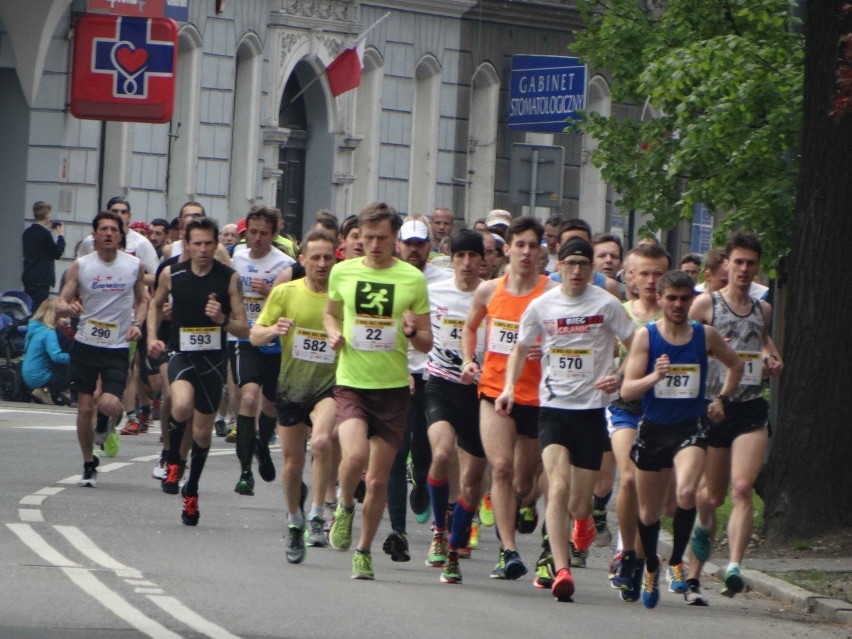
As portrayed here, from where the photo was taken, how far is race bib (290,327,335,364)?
43.1ft

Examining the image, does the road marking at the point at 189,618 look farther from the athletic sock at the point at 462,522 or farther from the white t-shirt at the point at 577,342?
the white t-shirt at the point at 577,342

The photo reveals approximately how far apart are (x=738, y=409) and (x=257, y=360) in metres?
4.07

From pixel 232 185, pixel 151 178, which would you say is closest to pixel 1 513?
pixel 151 178

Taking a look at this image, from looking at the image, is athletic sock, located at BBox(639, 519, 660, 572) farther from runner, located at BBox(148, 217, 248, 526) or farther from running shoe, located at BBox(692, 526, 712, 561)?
runner, located at BBox(148, 217, 248, 526)

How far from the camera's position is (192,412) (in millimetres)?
14758

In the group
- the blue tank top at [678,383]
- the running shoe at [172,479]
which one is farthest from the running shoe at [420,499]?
the blue tank top at [678,383]

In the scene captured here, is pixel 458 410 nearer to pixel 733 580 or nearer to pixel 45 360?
pixel 733 580

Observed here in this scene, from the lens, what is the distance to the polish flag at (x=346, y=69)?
3441 centimetres

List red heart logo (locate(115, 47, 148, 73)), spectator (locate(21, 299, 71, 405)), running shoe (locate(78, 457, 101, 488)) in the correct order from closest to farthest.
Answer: running shoe (locate(78, 457, 101, 488)) → spectator (locate(21, 299, 71, 405)) → red heart logo (locate(115, 47, 148, 73))

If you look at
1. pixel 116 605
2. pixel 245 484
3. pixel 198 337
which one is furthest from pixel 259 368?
pixel 116 605

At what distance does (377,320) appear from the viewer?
12234mm

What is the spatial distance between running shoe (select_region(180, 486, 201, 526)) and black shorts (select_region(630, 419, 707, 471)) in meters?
3.13

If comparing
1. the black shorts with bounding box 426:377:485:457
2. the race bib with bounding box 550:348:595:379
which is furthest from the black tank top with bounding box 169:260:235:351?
the race bib with bounding box 550:348:595:379

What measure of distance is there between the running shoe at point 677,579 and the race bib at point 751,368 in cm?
107
